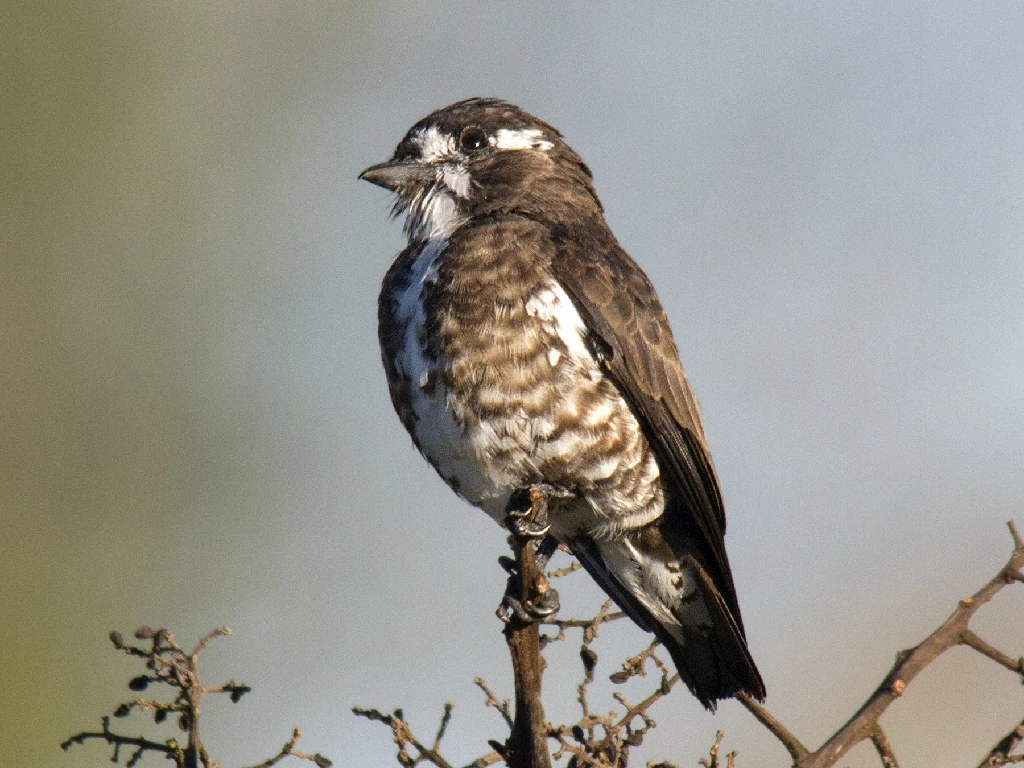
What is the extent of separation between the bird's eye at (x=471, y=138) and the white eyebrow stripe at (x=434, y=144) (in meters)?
0.04

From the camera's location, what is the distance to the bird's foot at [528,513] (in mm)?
4227

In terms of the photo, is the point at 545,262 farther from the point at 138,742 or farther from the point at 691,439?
the point at 138,742

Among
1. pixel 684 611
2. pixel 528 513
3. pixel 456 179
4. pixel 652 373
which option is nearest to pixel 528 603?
pixel 528 513

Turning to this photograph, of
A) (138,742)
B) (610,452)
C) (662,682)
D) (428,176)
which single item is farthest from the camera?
(428,176)

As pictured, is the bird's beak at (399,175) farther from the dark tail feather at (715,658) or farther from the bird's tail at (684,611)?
the dark tail feather at (715,658)

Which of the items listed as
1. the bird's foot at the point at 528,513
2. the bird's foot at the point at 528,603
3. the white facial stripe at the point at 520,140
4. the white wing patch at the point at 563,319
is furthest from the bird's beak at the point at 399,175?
the bird's foot at the point at 528,603

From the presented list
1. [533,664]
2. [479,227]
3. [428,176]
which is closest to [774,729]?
[533,664]

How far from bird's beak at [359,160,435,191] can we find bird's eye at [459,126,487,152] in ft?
0.64

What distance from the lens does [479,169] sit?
18.1 feet

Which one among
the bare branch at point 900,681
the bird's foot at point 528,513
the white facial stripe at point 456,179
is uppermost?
the white facial stripe at point 456,179

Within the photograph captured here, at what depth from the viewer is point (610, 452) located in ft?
15.5

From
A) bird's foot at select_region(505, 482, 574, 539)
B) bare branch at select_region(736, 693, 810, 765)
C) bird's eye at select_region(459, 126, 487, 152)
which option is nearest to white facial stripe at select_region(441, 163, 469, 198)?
bird's eye at select_region(459, 126, 487, 152)

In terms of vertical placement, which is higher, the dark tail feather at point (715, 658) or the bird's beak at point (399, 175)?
the bird's beak at point (399, 175)

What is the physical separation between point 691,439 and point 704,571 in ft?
1.80
